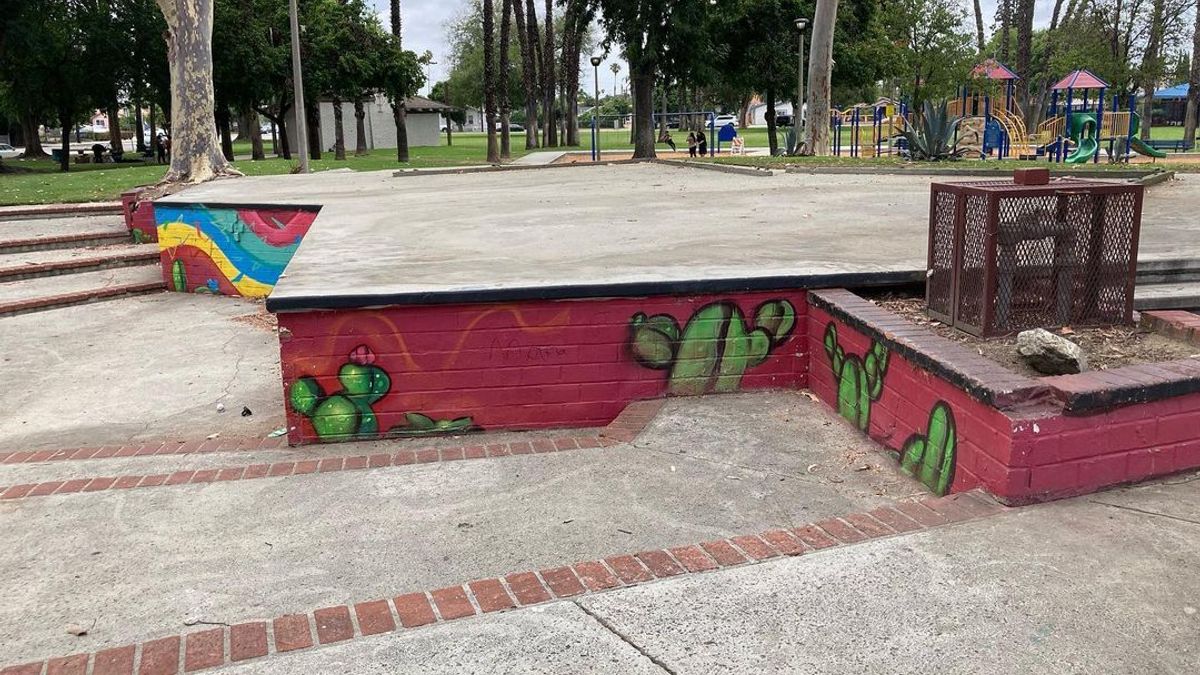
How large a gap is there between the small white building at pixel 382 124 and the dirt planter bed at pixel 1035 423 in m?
52.5

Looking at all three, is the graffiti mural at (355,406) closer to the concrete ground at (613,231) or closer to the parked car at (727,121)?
the concrete ground at (613,231)

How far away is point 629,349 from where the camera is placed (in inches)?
204

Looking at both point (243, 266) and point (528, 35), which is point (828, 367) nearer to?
point (243, 266)

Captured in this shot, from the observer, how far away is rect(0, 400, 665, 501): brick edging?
4.46 metres

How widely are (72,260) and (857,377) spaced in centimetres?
1050

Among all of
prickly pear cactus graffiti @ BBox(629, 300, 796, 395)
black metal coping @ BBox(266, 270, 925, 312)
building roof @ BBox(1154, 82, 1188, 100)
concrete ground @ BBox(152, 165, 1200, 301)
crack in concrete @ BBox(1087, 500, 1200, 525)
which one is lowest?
crack in concrete @ BBox(1087, 500, 1200, 525)

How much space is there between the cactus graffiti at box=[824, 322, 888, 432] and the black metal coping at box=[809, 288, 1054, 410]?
0.32 ft

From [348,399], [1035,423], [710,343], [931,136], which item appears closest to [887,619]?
[1035,423]

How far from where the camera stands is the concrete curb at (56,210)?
44.2ft

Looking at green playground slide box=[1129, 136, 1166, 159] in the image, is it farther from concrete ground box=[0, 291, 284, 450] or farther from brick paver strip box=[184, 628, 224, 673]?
brick paver strip box=[184, 628, 224, 673]

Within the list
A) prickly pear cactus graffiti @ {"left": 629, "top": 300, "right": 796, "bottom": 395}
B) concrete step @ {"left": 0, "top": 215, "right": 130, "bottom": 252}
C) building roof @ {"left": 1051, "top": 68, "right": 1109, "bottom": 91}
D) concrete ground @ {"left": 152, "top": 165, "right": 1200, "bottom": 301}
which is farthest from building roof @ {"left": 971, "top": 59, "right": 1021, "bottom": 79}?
prickly pear cactus graffiti @ {"left": 629, "top": 300, "right": 796, "bottom": 395}

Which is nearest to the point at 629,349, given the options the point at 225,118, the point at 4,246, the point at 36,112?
the point at 4,246

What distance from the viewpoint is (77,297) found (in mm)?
10273

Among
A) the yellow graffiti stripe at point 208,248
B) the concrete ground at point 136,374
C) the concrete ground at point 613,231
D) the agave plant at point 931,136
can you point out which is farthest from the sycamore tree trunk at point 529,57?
the concrete ground at point 136,374
